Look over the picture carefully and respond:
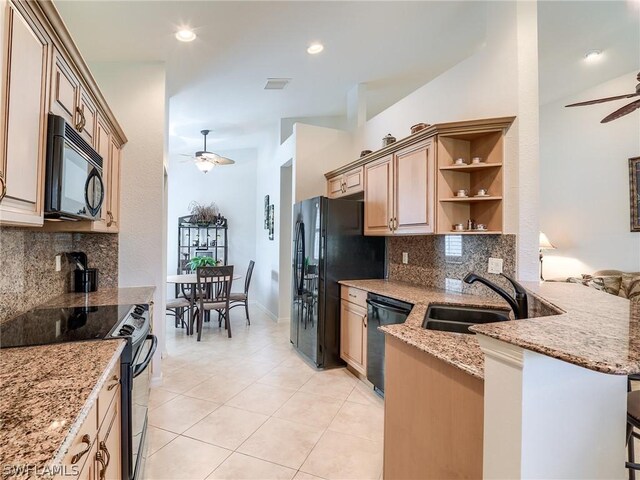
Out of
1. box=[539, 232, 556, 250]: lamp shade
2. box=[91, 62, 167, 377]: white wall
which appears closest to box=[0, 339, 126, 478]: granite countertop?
box=[91, 62, 167, 377]: white wall

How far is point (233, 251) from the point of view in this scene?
6.56 metres

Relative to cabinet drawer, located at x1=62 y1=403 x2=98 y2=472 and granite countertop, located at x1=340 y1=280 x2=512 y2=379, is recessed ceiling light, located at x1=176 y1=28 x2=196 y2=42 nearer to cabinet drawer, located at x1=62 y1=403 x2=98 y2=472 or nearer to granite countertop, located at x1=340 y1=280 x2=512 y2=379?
granite countertop, located at x1=340 y1=280 x2=512 y2=379

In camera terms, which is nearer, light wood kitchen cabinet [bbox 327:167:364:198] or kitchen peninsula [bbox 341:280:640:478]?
kitchen peninsula [bbox 341:280:640:478]

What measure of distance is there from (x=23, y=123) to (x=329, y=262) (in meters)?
2.43

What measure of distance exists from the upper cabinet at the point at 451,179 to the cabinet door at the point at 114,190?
232cm

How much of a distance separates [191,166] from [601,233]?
6790 mm

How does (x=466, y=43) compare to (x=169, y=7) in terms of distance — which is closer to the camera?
(x=169, y=7)

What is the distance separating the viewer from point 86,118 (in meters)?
1.83

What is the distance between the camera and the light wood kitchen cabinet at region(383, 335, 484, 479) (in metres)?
1.04

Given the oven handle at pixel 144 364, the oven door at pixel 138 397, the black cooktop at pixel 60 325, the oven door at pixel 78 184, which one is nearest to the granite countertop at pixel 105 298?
the black cooktop at pixel 60 325

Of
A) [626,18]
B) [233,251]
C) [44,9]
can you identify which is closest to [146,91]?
[44,9]

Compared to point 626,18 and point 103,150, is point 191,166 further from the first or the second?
point 626,18

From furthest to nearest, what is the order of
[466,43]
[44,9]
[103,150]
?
[466,43]
[103,150]
[44,9]

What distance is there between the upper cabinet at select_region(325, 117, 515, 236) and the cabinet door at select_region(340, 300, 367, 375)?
0.83 m
